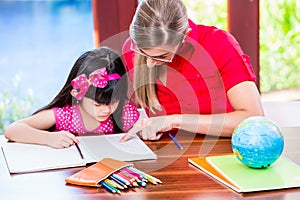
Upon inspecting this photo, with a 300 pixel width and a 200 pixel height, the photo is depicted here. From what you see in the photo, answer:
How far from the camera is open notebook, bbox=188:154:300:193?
4.95 feet

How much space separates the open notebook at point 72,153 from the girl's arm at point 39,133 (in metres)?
0.03

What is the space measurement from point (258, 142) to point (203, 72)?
69 cm

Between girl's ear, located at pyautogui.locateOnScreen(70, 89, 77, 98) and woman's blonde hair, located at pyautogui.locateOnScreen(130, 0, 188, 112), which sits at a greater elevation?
woman's blonde hair, located at pyautogui.locateOnScreen(130, 0, 188, 112)

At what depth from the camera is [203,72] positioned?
7.17ft

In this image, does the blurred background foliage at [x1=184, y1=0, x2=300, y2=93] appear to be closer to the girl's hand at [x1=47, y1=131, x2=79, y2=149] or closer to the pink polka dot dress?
the pink polka dot dress

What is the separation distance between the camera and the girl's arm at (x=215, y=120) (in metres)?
1.97

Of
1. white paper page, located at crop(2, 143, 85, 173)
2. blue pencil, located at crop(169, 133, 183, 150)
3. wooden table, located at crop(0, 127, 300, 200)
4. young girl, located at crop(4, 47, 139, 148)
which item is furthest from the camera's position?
young girl, located at crop(4, 47, 139, 148)

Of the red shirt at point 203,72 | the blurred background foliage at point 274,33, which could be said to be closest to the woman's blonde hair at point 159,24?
the red shirt at point 203,72

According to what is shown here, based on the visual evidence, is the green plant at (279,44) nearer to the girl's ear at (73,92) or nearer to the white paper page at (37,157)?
the girl's ear at (73,92)

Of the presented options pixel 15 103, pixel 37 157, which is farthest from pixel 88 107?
pixel 15 103

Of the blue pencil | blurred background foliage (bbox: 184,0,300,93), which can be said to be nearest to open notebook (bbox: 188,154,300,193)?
the blue pencil

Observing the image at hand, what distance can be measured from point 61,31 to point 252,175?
1980 millimetres

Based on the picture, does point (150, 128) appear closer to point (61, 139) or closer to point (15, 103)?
point (61, 139)

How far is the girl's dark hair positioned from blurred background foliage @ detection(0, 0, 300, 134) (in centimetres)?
127
